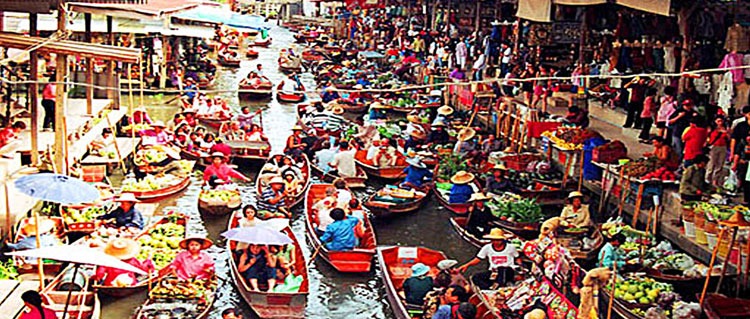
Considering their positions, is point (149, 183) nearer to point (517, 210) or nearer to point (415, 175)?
point (415, 175)

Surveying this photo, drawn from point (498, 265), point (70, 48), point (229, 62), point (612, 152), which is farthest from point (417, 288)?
point (229, 62)

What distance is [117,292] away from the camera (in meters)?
12.4

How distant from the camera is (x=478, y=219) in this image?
15328mm

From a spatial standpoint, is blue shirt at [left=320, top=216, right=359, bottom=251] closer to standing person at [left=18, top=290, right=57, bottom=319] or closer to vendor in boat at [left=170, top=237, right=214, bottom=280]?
vendor in boat at [left=170, top=237, right=214, bottom=280]

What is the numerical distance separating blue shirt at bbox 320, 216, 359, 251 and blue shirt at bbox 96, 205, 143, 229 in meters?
2.85

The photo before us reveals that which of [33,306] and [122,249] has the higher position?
[33,306]

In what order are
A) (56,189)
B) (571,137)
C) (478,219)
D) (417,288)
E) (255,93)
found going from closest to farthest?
1. (417,288)
2. (56,189)
3. (478,219)
4. (571,137)
5. (255,93)

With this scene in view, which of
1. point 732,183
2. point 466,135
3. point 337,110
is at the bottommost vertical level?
point 337,110

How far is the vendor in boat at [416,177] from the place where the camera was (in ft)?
59.6

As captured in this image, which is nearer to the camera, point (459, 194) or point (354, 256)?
point (354, 256)

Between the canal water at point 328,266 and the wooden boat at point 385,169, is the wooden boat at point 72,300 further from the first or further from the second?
the wooden boat at point 385,169

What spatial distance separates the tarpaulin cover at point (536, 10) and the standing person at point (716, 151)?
423 cm

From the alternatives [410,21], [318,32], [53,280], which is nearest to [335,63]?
[410,21]

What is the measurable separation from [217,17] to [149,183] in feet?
30.1
